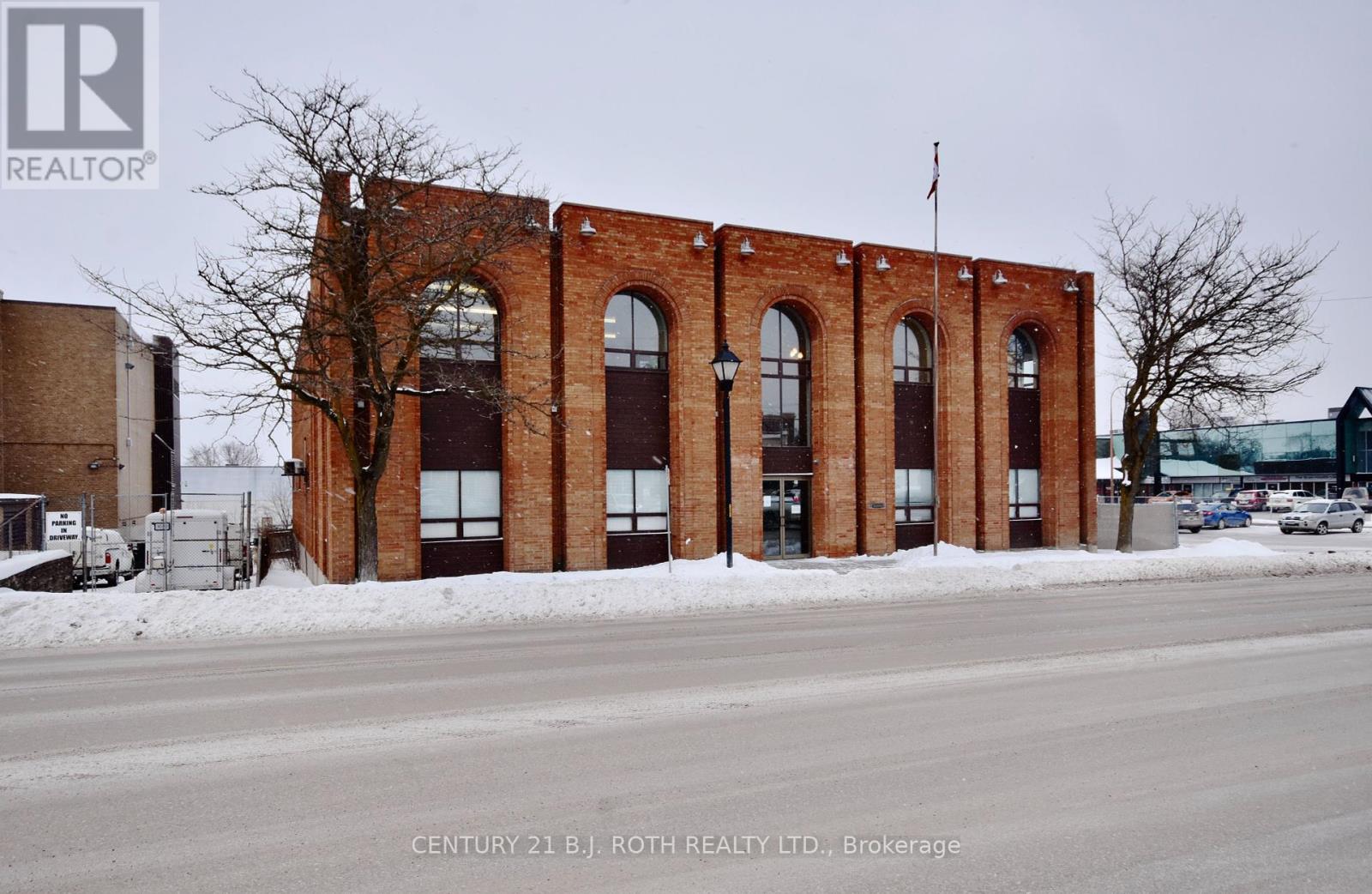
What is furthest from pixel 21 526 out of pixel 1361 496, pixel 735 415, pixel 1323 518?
pixel 1361 496

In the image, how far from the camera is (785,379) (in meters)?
23.1

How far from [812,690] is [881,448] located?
16461 millimetres

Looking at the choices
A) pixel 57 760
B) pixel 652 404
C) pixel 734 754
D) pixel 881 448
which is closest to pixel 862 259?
pixel 881 448

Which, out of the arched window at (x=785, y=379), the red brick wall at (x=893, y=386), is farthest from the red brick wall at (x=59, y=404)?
the red brick wall at (x=893, y=386)

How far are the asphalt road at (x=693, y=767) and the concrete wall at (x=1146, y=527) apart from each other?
63.7 ft

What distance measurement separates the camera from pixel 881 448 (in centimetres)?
2348

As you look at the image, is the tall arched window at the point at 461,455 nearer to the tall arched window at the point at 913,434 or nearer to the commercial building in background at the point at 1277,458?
the tall arched window at the point at 913,434

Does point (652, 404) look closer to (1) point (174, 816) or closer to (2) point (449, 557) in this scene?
(2) point (449, 557)

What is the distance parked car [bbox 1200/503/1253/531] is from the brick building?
21.2 metres

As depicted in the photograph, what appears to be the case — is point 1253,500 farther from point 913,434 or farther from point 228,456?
point 228,456

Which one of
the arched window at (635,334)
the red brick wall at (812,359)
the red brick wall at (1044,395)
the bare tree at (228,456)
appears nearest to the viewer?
the arched window at (635,334)

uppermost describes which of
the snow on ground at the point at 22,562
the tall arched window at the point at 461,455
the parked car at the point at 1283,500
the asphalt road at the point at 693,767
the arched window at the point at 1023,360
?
the arched window at the point at 1023,360

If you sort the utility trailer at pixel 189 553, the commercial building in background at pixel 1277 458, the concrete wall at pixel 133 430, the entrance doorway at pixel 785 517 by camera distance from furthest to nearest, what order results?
the commercial building in background at pixel 1277 458, the concrete wall at pixel 133 430, the entrance doorway at pixel 785 517, the utility trailer at pixel 189 553

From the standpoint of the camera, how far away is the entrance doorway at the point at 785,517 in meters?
22.6
